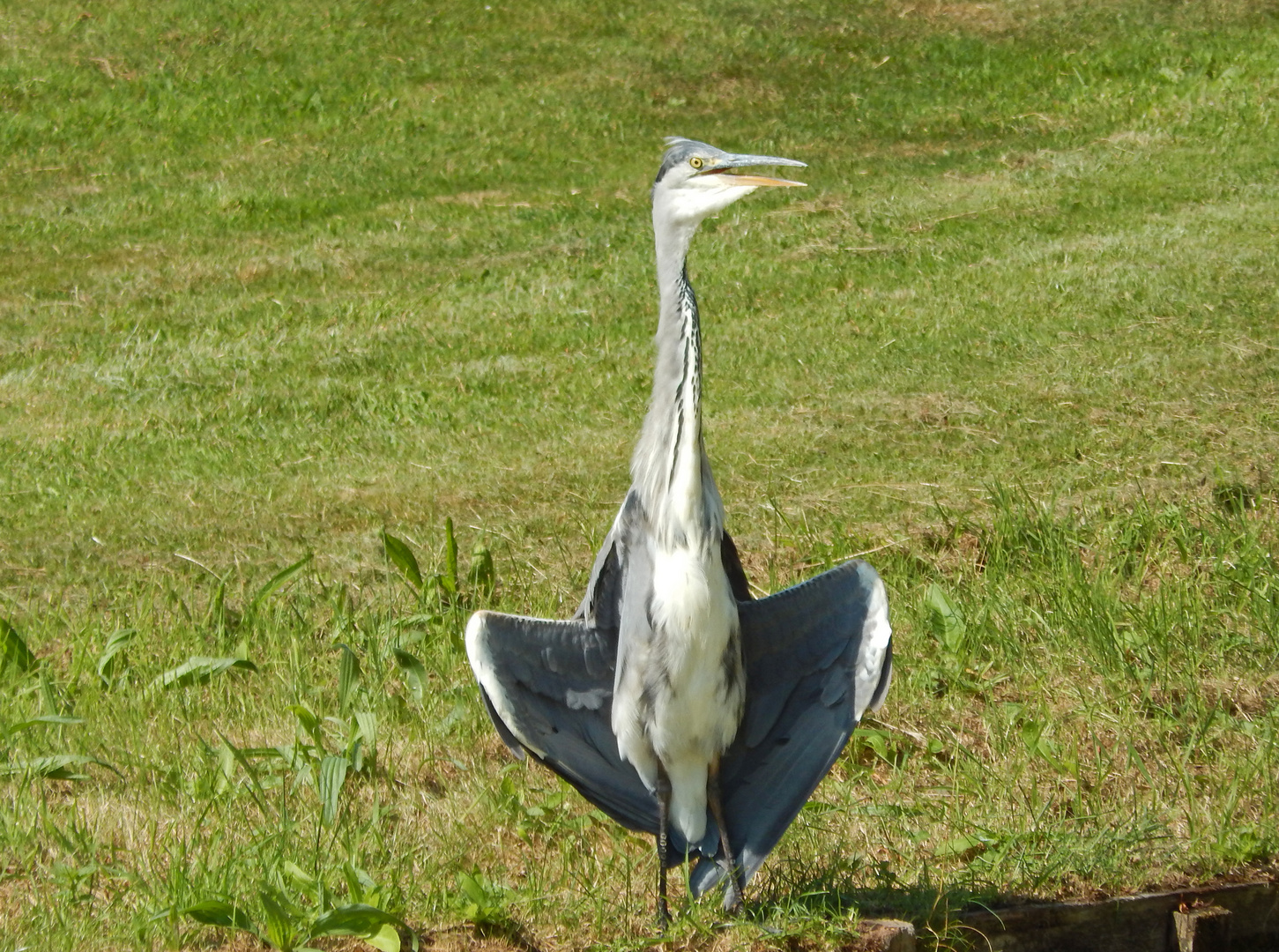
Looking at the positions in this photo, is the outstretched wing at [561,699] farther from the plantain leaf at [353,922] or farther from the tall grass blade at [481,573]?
the tall grass blade at [481,573]

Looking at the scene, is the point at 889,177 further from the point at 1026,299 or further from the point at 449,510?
the point at 449,510

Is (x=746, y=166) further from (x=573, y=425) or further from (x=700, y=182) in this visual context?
(x=573, y=425)

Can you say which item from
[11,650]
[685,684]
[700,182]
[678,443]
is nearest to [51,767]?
[11,650]

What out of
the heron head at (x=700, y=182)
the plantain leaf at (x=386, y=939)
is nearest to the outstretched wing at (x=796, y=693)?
the plantain leaf at (x=386, y=939)

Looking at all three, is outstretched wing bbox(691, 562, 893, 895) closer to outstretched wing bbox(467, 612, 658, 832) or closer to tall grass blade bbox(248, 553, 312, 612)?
outstretched wing bbox(467, 612, 658, 832)

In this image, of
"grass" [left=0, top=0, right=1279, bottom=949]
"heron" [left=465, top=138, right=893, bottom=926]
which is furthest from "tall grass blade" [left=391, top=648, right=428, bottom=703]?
"heron" [left=465, top=138, right=893, bottom=926]

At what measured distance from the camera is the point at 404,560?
5.63m

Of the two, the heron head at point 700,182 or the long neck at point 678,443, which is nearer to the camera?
the long neck at point 678,443

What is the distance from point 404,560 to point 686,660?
219cm

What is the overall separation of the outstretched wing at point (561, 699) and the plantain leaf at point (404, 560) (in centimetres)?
171

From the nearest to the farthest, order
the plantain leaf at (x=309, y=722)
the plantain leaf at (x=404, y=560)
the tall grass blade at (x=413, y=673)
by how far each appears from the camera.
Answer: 1. the plantain leaf at (x=309, y=722)
2. the tall grass blade at (x=413, y=673)
3. the plantain leaf at (x=404, y=560)

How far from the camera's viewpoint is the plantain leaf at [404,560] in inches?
218

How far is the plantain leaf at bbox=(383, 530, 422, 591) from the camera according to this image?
18.2ft

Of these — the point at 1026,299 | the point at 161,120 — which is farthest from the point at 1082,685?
the point at 161,120
